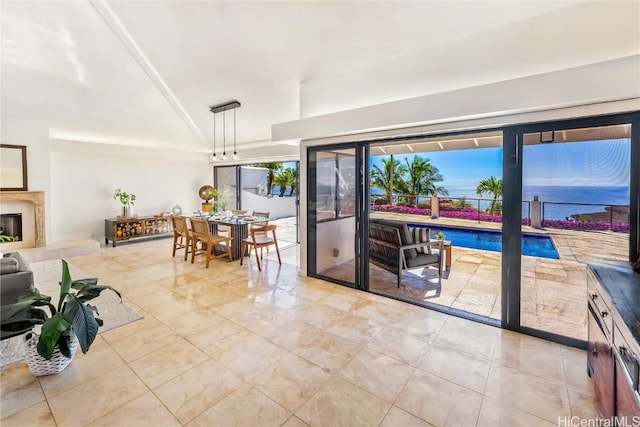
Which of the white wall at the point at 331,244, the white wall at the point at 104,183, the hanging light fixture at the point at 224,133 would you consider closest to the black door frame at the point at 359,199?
the white wall at the point at 331,244

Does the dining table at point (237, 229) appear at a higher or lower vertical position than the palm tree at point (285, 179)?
lower

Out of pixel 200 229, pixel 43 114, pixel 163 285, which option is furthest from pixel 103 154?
pixel 163 285

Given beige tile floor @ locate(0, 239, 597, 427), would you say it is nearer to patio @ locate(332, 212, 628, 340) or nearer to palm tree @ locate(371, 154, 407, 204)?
patio @ locate(332, 212, 628, 340)

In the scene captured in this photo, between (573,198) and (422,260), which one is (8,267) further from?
(573,198)

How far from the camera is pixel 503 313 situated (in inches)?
113

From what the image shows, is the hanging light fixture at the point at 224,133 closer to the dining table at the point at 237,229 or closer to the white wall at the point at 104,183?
the dining table at the point at 237,229

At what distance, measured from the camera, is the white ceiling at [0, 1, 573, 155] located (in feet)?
9.40

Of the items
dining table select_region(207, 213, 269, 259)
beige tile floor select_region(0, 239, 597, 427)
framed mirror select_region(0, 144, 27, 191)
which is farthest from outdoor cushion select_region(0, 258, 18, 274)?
framed mirror select_region(0, 144, 27, 191)

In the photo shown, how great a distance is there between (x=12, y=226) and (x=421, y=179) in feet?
27.2

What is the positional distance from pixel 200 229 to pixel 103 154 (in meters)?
3.62

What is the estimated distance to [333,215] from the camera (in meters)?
4.29

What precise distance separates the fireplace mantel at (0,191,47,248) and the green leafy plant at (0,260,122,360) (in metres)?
4.67

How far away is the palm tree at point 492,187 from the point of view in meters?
4.08

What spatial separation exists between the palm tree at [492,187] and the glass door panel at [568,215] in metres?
0.98
